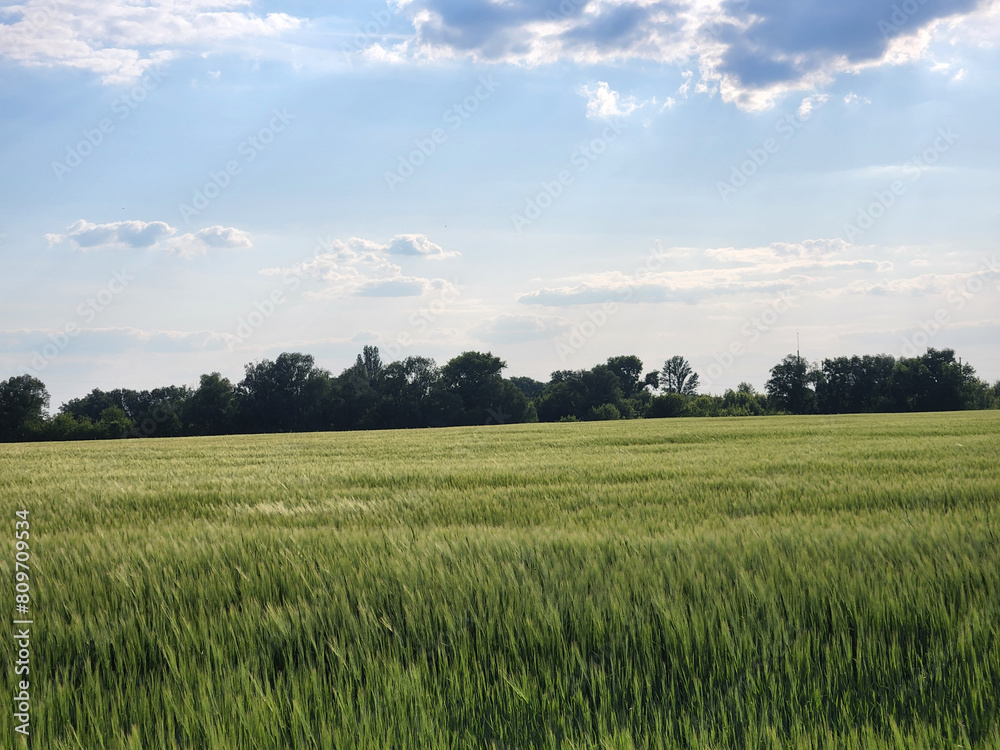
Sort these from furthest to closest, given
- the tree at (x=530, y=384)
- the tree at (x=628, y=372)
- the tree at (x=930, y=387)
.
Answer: the tree at (x=530, y=384)
the tree at (x=628, y=372)
the tree at (x=930, y=387)

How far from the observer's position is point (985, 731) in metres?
2.11

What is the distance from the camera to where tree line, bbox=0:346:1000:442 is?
241ft

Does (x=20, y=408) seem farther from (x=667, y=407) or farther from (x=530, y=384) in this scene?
(x=530, y=384)

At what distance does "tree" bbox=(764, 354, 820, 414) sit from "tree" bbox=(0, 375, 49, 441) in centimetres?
A: 9869

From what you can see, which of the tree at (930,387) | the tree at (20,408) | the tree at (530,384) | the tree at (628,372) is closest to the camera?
the tree at (20,408)

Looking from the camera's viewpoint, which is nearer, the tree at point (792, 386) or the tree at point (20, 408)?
the tree at point (20, 408)

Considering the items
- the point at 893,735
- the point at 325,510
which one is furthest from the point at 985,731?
the point at 325,510

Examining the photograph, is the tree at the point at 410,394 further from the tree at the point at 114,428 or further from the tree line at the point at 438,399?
the tree at the point at 114,428

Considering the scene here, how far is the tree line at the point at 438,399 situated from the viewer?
73438 mm

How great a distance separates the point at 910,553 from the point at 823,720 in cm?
213

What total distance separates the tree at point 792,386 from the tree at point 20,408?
3885 inches

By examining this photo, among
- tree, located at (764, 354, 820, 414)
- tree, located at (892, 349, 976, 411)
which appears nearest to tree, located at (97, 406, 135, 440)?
tree, located at (764, 354, 820, 414)

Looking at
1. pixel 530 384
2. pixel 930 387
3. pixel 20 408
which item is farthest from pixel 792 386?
pixel 20 408

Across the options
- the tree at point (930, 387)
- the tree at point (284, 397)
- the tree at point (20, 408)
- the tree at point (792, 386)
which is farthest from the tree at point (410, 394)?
the tree at point (930, 387)
